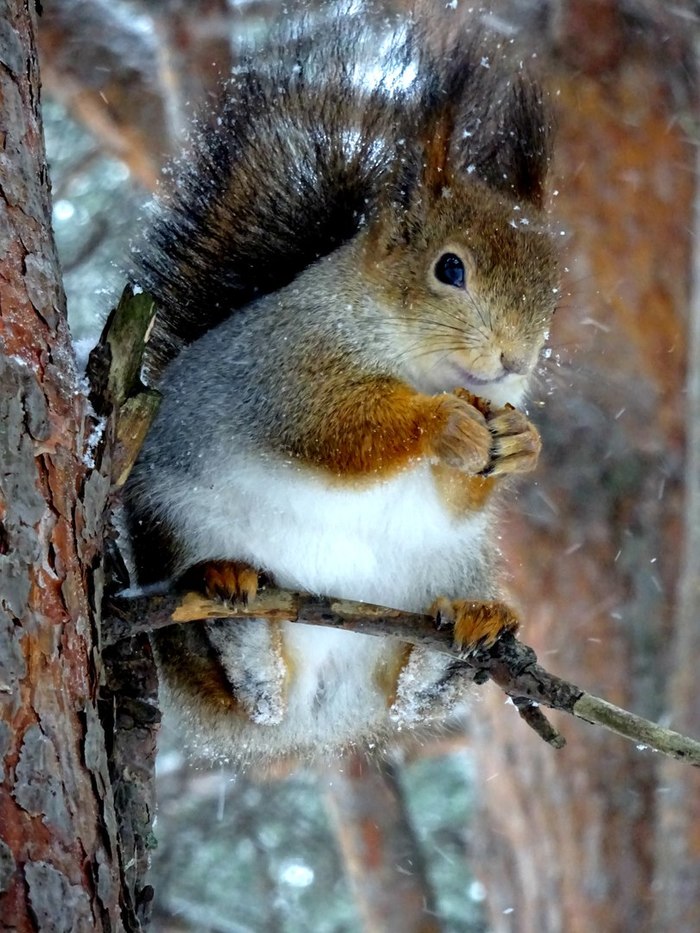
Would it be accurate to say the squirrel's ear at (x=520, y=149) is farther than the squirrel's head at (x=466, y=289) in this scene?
Yes

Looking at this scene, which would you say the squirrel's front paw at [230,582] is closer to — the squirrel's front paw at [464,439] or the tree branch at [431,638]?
the tree branch at [431,638]

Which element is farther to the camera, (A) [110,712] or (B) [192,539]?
(B) [192,539]

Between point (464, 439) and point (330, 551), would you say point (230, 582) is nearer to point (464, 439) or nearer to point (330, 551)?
point (330, 551)

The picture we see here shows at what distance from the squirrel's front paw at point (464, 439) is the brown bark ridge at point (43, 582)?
1.37 ft

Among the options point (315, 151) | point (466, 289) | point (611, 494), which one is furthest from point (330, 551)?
point (611, 494)

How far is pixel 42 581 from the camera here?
3.44 feet

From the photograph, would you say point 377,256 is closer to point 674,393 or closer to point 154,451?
point 154,451

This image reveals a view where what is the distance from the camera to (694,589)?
2611 millimetres

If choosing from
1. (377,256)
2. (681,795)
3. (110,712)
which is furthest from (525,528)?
(110,712)

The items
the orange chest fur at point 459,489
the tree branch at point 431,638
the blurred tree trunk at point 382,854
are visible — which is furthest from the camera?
the blurred tree trunk at point 382,854

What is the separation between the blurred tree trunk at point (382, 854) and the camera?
3.39m

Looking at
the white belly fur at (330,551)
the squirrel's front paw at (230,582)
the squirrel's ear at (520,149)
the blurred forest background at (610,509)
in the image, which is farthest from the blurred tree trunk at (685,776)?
the squirrel's front paw at (230,582)

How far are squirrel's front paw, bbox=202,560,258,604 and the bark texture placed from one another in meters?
0.21

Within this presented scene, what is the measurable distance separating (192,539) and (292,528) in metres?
0.13
